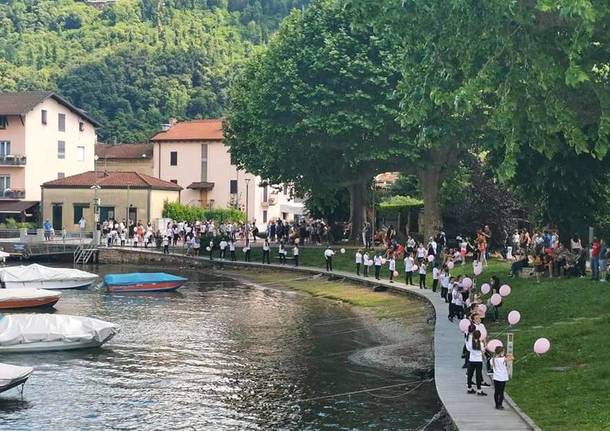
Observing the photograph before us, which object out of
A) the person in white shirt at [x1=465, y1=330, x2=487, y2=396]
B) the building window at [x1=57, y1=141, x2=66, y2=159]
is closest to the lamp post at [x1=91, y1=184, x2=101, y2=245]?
the building window at [x1=57, y1=141, x2=66, y2=159]

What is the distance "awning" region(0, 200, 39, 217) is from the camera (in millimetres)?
93875

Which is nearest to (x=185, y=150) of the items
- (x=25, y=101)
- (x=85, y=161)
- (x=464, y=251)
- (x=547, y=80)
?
(x=85, y=161)

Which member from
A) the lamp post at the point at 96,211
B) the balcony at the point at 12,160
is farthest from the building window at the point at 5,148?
the lamp post at the point at 96,211

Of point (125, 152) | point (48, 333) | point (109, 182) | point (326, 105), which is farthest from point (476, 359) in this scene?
point (125, 152)

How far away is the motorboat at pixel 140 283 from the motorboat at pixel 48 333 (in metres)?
19.5

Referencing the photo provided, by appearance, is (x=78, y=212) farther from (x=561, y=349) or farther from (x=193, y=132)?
(x=561, y=349)

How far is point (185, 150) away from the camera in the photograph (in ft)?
354

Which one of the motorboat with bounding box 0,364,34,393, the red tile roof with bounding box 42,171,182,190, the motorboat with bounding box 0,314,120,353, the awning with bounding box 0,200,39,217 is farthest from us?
the awning with bounding box 0,200,39,217

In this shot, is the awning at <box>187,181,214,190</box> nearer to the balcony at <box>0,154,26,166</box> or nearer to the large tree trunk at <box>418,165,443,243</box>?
the balcony at <box>0,154,26,166</box>

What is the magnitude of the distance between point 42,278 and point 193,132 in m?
56.0

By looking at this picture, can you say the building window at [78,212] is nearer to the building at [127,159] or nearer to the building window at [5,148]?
the building window at [5,148]

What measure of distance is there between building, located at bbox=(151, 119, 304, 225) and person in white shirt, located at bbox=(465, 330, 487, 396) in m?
83.9

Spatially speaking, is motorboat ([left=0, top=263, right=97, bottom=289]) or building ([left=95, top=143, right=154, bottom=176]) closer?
motorboat ([left=0, top=263, right=97, bottom=289])

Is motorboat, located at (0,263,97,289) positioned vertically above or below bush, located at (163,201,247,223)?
below
